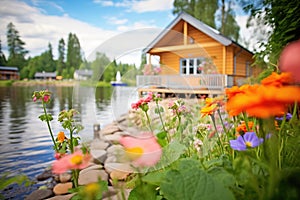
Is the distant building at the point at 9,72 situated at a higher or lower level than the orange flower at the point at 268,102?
higher

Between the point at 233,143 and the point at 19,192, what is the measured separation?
1.24m

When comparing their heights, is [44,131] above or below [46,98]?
below

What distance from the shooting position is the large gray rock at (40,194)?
1134 millimetres

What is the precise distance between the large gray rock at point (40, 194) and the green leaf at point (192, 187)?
110cm

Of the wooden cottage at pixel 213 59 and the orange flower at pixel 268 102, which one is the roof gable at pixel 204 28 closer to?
the wooden cottage at pixel 213 59

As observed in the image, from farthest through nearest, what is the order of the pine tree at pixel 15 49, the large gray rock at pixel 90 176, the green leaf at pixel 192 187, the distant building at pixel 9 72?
the pine tree at pixel 15 49
the distant building at pixel 9 72
the large gray rock at pixel 90 176
the green leaf at pixel 192 187

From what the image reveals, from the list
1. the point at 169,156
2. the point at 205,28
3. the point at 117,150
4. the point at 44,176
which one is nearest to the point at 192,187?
the point at 169,156

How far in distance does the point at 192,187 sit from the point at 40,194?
3.83 ft

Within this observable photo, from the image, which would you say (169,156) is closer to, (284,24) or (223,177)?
(223,177)

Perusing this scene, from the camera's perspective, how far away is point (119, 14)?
541 cm

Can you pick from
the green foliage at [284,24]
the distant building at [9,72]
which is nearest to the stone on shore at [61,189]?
the green foliage at [284,24]

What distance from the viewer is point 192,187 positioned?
0.26 m

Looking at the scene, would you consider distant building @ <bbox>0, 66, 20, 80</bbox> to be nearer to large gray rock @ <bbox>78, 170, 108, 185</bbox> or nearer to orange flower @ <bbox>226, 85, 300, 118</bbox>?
large gray rock @ <bbox>78, 170, 108, 185</bbox>

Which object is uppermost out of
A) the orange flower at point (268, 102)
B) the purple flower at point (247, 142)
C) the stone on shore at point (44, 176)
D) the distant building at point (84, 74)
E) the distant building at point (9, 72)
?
the distant building at point (9, 72)
